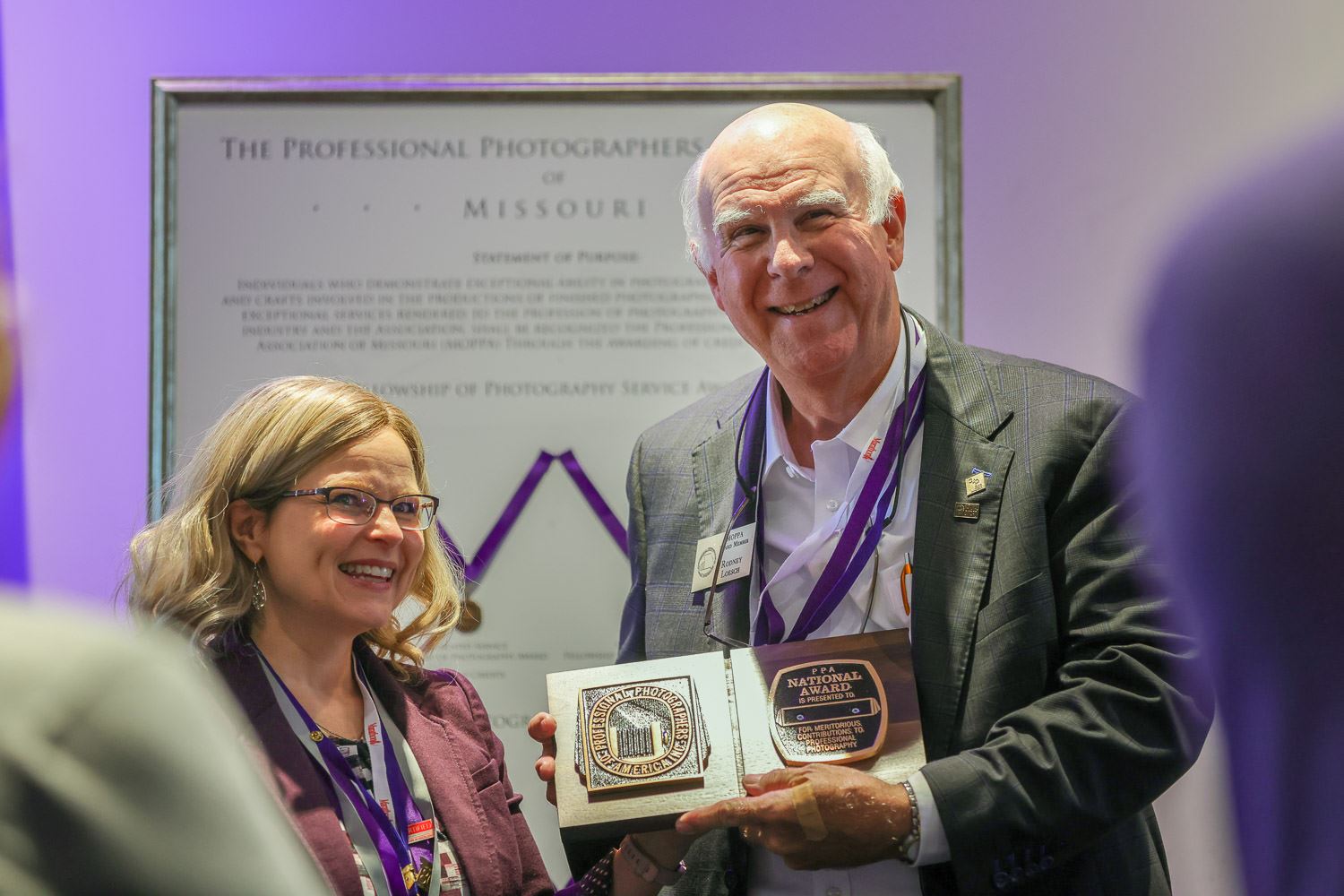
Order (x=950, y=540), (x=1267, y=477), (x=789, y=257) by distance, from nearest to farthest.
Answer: (x=1267, y=477)
(x=950, y=540)
(x=789, y=257)

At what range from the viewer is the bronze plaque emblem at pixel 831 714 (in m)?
2.27

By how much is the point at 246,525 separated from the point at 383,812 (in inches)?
23.5

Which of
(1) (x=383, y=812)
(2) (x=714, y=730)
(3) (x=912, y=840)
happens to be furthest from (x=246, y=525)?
(3) (x=912, y=840)

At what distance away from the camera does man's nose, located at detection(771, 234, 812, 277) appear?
2697 millimetres

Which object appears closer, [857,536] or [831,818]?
[831,818]

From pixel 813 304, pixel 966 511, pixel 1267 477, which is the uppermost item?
pixel 813 304

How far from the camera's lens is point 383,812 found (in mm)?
2309

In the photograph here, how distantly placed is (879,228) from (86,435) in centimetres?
226

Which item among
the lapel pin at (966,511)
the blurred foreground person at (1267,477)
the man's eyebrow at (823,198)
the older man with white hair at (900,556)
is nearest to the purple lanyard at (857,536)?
the older man with white hair at (900,556)

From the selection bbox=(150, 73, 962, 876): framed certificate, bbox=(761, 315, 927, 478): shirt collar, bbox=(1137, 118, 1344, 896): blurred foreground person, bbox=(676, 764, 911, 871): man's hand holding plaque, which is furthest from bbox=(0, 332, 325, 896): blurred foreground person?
bbox=(150, 73, 962, 876): framed certificate

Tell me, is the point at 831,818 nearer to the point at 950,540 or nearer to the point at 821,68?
the point at 950,540

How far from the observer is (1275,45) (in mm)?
3828

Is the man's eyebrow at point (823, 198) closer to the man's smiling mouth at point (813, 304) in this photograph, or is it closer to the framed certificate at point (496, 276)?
the man's smiling mouth at point (813, 304)

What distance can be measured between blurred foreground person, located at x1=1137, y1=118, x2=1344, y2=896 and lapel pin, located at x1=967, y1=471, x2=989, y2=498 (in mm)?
1772
